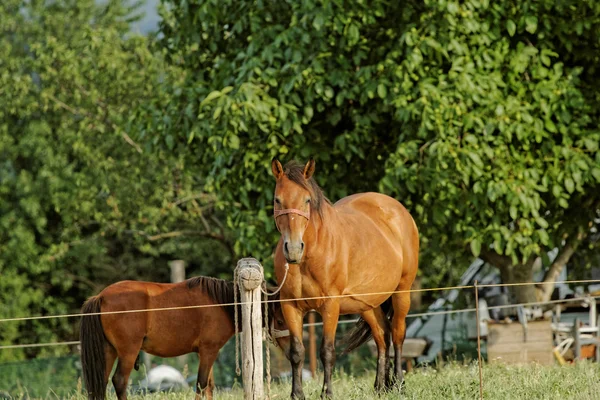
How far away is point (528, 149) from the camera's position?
39.5 ft

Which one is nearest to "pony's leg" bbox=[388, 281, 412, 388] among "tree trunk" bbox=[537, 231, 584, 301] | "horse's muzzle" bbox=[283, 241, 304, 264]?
"horse's muzzle" bbox=[283, 241, 304, 264]

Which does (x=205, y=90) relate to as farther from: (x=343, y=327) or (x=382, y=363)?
(x=343, y=327)

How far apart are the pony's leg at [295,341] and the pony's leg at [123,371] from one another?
1.33 meters

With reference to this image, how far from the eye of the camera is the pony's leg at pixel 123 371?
7.93m

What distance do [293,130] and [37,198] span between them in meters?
15.1

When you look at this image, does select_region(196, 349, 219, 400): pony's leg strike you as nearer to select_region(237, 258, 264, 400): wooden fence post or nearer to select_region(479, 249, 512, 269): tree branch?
select_region(237, 258, 264, 400): wooden fence post

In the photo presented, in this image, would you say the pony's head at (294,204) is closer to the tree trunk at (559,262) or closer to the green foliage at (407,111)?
the green foliage at (407,111)

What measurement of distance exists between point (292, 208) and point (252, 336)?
1081mm

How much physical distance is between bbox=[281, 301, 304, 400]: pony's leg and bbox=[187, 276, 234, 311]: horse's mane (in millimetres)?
717

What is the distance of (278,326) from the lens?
8.55 metres

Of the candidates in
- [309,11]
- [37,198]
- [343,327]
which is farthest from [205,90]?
[37,198]

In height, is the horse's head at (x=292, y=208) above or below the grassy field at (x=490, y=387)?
above

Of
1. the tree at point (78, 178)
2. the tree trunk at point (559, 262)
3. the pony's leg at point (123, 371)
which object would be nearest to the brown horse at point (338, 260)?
the pony's leg at point (123, 371)

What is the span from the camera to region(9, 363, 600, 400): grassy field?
7.91 metres
